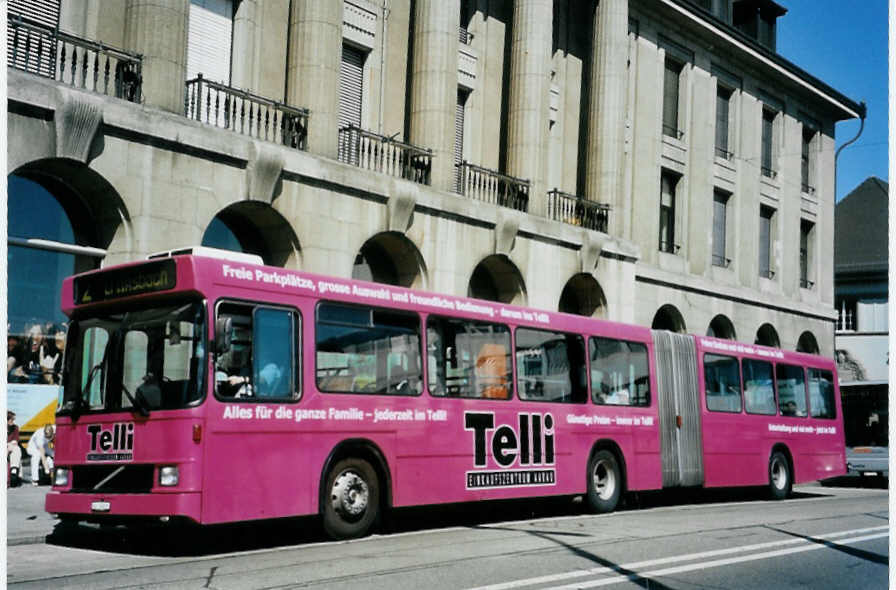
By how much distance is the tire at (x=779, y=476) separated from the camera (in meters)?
22.5

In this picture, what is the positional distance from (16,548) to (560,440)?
786 cm

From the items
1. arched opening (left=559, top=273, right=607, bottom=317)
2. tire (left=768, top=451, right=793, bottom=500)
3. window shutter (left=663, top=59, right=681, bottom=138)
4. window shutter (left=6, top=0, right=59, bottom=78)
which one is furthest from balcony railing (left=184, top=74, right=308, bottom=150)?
window shutter (left=663, top=59, right=681, bottom=138)

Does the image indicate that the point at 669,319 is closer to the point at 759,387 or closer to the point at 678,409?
the point at 759,387

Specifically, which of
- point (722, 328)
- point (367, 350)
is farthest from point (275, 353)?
point (722, 328)

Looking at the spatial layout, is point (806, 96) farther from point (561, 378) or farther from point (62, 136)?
point (62, 136)

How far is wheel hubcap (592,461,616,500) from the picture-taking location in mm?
17906

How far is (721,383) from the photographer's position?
2116 cm

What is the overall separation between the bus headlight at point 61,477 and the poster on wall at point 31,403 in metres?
6.79

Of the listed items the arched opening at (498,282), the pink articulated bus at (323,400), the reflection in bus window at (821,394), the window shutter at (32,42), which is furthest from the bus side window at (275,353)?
the reflection in bus window at (821,394)

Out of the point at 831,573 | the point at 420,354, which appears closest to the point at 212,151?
the point at 420,354

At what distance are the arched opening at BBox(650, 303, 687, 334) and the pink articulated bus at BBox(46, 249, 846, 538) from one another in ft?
48.8

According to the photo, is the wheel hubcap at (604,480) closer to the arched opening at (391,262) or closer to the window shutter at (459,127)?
the arched opening at (391,262)

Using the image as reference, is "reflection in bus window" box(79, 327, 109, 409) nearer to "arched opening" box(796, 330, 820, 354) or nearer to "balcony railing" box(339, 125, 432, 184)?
"balcony railing" box(339, 125, 432, 184)

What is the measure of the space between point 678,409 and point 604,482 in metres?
2.50
